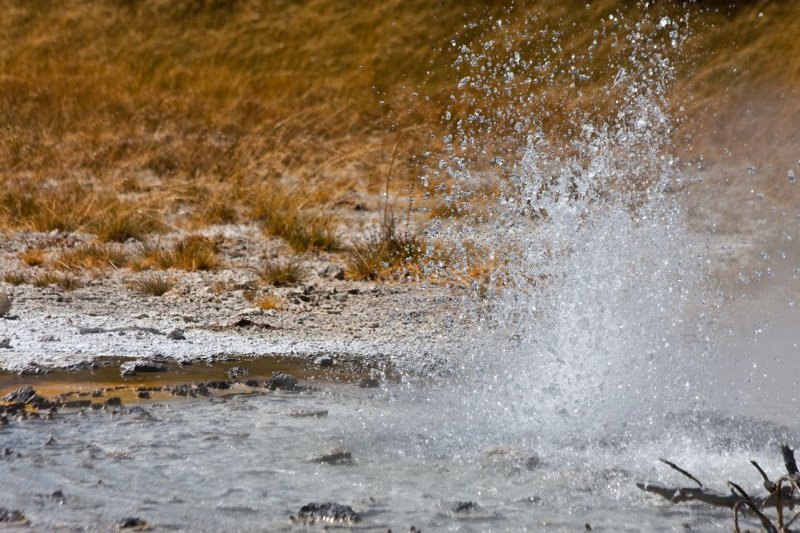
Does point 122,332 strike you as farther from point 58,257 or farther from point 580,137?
point 580,137

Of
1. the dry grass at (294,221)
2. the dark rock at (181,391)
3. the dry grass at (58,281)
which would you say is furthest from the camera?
the dry grass at (294,221)

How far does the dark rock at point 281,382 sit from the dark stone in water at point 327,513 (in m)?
1.60

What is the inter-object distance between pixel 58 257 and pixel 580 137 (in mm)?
5241

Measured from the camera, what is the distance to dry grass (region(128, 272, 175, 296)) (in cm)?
676

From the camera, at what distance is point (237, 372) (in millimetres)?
4812

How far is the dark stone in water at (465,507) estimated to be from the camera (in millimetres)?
3033

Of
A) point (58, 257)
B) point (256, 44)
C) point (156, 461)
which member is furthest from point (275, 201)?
point (256, 44)

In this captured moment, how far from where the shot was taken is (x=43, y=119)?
44.2ft

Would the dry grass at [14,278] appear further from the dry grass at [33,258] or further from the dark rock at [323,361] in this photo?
the dark rock at [323,361]

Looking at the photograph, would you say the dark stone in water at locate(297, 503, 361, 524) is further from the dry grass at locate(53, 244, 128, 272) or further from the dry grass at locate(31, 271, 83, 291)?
the dry grass at locate(53, 244, 128, 272)

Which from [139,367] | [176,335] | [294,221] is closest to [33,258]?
[294,221]

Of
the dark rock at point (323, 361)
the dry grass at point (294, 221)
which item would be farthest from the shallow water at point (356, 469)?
the dry grass at point (294, 221)

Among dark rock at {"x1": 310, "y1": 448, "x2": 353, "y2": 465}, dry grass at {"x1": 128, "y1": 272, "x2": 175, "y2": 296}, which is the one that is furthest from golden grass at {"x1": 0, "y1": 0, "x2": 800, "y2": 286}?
dark rock at {"x1": 310, "y1": 448, "x2": 353, "y2": 465}

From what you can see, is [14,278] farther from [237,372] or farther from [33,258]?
[237,372]
